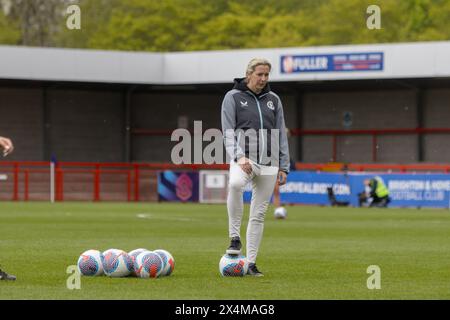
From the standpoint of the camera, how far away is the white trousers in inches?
535

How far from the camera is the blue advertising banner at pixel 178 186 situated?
46.0 meters

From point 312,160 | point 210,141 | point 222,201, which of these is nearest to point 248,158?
point 222,201

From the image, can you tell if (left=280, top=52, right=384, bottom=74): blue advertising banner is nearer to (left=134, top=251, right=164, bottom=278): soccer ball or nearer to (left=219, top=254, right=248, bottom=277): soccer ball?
(left=219, top=254, right=248, bottom=277): soccer ball

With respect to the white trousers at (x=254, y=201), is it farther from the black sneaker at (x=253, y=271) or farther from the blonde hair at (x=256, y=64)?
the blonde hair at (x=256, y=64)

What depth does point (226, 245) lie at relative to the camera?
19781mm

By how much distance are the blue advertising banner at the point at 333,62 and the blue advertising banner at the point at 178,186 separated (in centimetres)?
811

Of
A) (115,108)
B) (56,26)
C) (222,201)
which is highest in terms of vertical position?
(56,26)

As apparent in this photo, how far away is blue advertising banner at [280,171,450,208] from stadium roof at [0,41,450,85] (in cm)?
867

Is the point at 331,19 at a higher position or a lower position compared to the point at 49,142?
higher

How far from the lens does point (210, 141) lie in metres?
52.4

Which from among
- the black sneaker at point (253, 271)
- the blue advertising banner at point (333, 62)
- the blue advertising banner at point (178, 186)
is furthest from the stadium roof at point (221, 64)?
the black sneaker at point (253, 271)

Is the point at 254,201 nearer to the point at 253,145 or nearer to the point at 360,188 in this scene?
the point at 253,145
